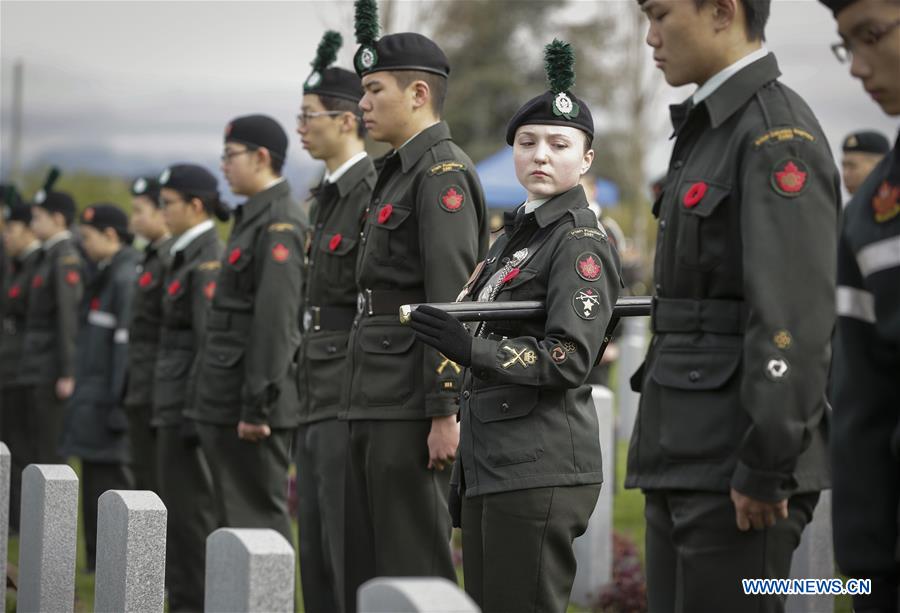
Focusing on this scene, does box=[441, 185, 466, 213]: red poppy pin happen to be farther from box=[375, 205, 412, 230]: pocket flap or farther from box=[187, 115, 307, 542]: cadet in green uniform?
box=[187, 115, 307, 542]: cadet in green uniform

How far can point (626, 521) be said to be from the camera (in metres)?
10.4

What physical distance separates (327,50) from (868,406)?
417 centimetres

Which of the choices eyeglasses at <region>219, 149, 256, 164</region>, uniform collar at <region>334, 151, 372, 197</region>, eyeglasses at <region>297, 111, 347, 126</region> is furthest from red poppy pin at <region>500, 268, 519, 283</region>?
eyeglasses at <region>219, 149, 256, 164</region>

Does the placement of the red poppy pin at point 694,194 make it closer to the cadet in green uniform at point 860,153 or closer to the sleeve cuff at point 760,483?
the sleeve cuff at point 760,483

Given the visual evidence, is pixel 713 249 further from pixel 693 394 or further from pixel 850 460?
pixel 850 460

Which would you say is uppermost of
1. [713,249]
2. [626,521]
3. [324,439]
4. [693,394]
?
[713,249]

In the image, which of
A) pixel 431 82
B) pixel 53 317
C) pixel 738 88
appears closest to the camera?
pixel 738 88

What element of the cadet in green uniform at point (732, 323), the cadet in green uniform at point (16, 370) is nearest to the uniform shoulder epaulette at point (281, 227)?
the cadet in green uniform at point (732, 323)

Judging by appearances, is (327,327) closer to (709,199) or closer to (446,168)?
(446,168)

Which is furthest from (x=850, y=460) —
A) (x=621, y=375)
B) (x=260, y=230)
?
(x=621, y=375)

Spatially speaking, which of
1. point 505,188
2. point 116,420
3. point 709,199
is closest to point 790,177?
point 709,199

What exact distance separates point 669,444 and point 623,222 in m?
41.1

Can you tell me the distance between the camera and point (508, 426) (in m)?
4.52

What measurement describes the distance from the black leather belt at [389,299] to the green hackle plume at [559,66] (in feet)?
3.77
